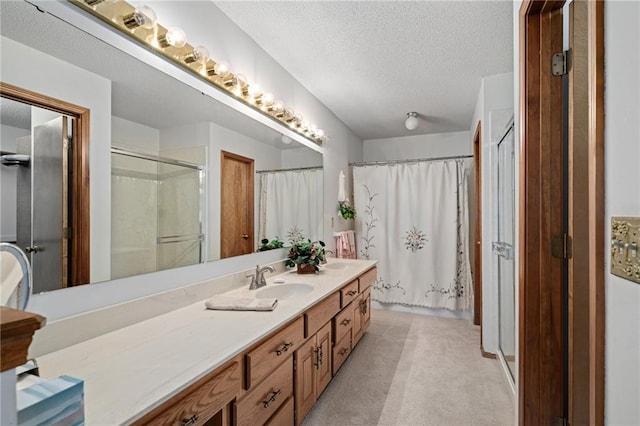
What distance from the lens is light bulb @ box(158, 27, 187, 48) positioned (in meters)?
1.46

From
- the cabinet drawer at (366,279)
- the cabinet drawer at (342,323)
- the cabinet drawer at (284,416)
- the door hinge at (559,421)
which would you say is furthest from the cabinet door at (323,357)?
the door hinge at (559,421)

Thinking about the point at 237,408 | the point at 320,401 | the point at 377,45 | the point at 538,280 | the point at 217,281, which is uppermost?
the point at 377,45

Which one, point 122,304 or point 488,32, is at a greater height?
point 488,32

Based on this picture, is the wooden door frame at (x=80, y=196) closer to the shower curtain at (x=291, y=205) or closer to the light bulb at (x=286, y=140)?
the shower curtain at (x=291, y=205)

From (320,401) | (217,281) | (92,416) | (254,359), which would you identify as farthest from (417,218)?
(92,416)

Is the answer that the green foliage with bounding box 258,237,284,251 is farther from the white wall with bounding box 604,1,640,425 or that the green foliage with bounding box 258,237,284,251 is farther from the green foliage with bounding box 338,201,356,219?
the white wall with bounding box 604,1,640,425

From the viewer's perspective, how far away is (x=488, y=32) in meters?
2.09

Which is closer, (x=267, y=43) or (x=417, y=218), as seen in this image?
(x=267, y=43)

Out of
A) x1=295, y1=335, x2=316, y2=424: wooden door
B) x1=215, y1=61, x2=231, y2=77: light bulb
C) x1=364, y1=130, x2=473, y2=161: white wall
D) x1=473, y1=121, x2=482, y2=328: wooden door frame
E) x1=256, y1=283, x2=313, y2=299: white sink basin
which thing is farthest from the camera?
x1=364, y1=130, x2=473, y2=161: white wall

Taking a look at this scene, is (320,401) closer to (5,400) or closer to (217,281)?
(217,281)

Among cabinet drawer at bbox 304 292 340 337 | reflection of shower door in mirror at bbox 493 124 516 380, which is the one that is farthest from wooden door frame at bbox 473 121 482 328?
cabinet drawer at bbox 304 292 340 337

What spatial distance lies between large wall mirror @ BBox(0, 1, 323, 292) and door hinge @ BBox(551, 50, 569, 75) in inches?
64.3

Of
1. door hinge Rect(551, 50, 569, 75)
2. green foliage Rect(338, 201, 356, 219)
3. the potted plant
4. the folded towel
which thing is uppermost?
door hinge Rect(551, 50, 569, 75)

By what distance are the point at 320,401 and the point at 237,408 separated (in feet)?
3.45
